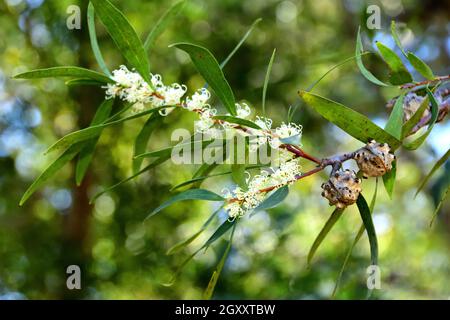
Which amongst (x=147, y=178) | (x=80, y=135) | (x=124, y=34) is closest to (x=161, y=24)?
(x=124, y=34)

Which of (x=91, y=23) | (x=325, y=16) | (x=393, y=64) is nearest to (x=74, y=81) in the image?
(x=91, y=23)

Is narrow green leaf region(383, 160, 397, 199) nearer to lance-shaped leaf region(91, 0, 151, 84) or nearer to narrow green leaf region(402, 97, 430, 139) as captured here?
narrow green leaf region(402, 97, 430, 139)

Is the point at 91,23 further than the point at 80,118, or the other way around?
the point at 80,118

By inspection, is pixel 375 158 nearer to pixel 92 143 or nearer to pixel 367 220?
pixel 367 220

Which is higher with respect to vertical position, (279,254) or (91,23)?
(279,254)

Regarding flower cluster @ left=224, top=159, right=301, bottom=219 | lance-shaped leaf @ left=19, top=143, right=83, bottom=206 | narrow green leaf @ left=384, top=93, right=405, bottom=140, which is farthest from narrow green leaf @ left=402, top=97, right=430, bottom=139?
lance-shaped leaf @ left=19, top=143, right=83, bottom=206
